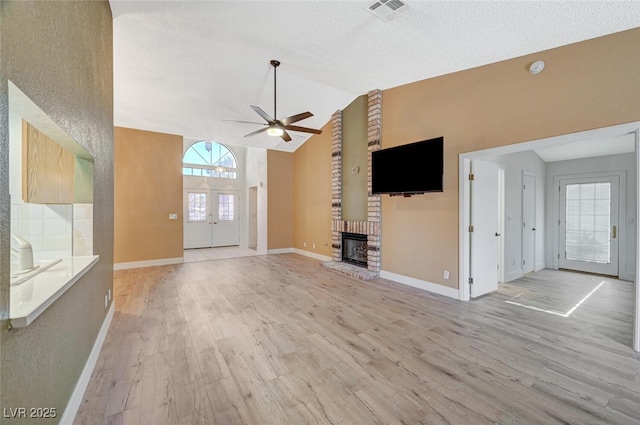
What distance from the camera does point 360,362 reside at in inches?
86.0

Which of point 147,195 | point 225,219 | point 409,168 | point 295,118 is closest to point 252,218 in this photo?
point 225,219

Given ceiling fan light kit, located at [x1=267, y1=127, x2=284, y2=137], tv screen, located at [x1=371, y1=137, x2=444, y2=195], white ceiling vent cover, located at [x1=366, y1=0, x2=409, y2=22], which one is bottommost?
tv screen, located at [x1=371, y1=137, x2=444, y2=195]

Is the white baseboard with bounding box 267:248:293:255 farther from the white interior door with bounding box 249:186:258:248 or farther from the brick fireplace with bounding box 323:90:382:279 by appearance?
the brick fireplace with bounding box 323:90:382:279

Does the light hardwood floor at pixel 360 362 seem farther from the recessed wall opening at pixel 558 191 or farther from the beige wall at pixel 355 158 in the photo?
the beige wall at pixel 355 158

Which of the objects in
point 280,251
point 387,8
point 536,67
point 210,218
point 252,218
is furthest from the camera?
point 252,218

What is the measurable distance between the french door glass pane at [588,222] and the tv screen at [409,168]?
4344 mm

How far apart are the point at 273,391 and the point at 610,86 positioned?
408 centimetres

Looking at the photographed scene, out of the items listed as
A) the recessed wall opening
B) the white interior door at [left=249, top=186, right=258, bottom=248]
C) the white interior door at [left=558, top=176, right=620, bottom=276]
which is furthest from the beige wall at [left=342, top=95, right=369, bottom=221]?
the white interior door at [left=558, top=176, right=620, bottom=276]

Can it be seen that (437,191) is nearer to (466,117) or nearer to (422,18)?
(466,117)

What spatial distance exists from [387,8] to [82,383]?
13.2 ft

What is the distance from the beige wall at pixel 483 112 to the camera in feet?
8.29

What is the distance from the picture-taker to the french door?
8562mm

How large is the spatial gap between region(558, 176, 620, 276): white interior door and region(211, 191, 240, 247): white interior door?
9154 mm

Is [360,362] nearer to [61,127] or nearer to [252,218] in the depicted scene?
[61,127]
